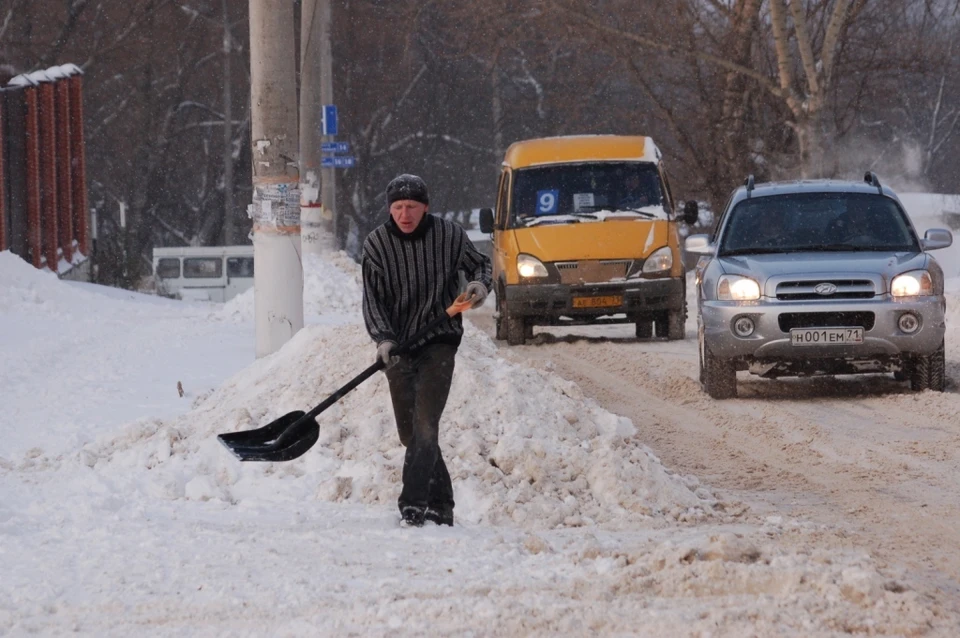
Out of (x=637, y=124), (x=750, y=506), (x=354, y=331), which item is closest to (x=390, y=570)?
(x=750, y=506)

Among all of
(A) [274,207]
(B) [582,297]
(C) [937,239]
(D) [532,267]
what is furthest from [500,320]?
(C) [937,239]

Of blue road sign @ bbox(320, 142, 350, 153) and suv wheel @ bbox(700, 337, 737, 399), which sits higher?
blue road sign @ bbox(320, 142, 350, 153)

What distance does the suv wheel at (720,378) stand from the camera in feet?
39.1

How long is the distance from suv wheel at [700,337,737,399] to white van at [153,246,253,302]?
25.6 meters

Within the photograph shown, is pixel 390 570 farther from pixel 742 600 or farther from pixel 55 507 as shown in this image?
pixel 55 507

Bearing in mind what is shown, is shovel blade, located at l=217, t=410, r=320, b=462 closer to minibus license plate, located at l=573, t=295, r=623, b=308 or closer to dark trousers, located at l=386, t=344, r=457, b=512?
dark trousers, located at l=386, t=344, r=457, b=512

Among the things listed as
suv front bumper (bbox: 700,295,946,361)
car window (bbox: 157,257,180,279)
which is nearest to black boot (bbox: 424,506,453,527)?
suv front bumper (bbox: 700,295,946,361)

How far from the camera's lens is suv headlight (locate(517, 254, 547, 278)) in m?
17.5

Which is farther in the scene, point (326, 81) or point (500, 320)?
point (326, 81)

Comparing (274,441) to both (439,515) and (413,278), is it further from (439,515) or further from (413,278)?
(413,278)

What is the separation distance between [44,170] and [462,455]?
24815 mm

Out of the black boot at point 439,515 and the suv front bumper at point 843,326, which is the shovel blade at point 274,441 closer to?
the black boot at point 439,515

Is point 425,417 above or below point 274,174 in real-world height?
below

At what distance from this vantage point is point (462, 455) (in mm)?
7988
